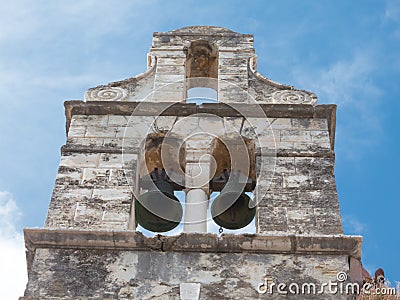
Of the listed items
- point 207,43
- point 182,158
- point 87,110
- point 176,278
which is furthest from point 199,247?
point 207,43

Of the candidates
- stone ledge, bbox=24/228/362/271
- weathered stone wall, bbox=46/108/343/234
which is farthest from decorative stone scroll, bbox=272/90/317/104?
stone ledge, bbox=24/228/362/271

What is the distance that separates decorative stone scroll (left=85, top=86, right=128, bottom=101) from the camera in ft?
33.5

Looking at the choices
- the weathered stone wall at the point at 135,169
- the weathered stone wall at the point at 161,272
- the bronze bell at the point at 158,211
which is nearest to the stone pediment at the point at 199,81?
the weathered stone wall at the point at 135,169

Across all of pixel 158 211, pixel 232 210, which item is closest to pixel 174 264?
pixel 158 211

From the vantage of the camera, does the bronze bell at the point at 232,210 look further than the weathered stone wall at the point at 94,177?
Yes

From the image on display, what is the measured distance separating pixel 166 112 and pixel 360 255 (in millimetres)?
2712

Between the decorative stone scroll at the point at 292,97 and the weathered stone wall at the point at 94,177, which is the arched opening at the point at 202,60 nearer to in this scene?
the decorative stone scroll at the point at 292,97

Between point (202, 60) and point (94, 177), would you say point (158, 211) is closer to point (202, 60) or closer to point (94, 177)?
point (94, 177)

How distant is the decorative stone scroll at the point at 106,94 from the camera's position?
1022 centimetres

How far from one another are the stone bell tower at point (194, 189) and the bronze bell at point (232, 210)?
1 cm

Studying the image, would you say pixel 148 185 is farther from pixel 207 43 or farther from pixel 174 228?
pixel 207 43

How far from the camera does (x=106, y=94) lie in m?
10.3

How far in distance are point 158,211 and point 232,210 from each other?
71cm

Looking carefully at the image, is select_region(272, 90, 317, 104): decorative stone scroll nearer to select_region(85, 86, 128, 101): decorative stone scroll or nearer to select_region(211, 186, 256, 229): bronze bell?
select_region(211, 186, 256, 229): bronze bell
